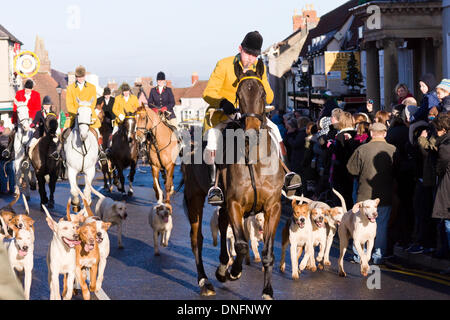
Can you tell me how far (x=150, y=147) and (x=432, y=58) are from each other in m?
15.1

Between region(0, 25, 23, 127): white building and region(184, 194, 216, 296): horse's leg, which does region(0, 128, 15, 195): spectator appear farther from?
region(0, 25, 23, 127): white building

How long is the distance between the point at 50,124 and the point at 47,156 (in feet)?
2.61

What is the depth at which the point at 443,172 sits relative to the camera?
34.0 feet

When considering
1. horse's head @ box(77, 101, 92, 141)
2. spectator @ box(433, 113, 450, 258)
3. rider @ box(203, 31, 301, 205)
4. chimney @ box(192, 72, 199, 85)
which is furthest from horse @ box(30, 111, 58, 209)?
chimney @ box(192, 72, 199, 85)

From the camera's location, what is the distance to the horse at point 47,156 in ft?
63.8

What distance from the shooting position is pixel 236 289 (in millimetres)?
9586

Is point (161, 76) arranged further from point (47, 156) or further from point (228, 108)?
point (228, 108)

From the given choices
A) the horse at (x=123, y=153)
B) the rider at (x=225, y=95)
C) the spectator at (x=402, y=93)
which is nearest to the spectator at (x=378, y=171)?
the rider at (x=225, y=95)

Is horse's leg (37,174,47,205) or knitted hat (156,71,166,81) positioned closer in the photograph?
horse's leg (37,174,47,205)

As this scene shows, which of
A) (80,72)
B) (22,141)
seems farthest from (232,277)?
(22,141)

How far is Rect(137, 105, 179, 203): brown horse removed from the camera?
18.6 meters

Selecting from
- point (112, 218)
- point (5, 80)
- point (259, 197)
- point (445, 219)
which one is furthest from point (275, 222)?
point (5, 80)

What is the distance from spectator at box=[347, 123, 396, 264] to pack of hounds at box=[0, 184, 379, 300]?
0.57m

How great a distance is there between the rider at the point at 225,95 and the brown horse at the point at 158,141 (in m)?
8.75
